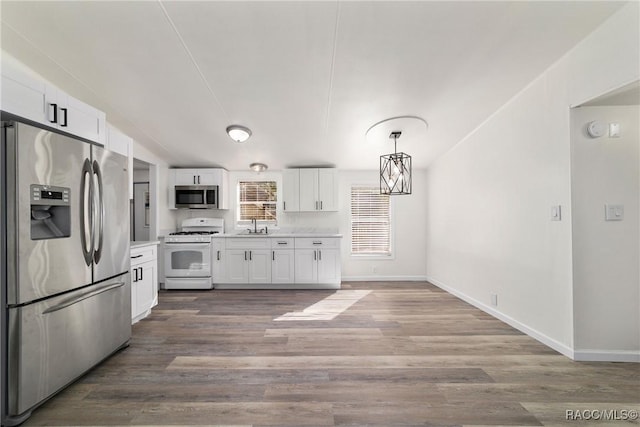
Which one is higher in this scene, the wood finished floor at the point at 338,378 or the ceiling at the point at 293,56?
the ceiling at the point at 293,56

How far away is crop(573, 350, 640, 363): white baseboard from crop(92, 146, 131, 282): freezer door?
3884 millimetres

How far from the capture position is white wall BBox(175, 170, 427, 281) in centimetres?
511

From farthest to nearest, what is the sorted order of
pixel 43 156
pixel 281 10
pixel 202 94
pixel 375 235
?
pixel 375 235 → pixel 202 94 → pixel 281 10 → pixel 43 156

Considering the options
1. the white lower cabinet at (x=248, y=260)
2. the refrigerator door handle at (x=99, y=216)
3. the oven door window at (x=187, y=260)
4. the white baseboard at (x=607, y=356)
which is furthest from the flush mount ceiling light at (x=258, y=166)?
the white baseboard at (x=607, y=356)

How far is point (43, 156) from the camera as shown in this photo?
65.9 inches

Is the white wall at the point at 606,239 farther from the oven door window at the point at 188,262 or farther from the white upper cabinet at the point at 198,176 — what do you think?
the white upper cabinet at the point at 198,176

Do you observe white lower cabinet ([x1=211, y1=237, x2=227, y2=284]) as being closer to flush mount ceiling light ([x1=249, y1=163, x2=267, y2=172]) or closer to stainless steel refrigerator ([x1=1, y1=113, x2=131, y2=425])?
flush mount ceiling light ([x1=249, y1=163, x2=267, y2=172])

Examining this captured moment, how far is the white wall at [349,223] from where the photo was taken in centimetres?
511

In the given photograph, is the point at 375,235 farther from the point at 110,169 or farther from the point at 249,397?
the point at 110,169

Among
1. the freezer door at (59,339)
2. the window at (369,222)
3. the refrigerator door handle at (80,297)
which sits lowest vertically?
the freezer door at (59,339)

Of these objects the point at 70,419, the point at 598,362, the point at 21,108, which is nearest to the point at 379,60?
the point at 21,108

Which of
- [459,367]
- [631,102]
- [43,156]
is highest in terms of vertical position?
[631,102]

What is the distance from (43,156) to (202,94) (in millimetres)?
1564

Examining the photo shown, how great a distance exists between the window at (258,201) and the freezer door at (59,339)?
300 cm
